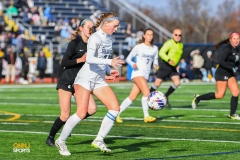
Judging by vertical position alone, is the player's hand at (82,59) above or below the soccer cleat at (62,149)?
above

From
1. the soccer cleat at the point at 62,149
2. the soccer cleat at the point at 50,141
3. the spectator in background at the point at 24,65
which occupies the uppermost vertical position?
the soccer cleat at the point at 62,149

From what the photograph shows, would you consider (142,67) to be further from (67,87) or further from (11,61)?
(11,61)

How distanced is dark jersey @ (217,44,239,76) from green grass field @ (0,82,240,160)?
1.08 metres

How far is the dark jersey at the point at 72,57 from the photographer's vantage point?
1077cm

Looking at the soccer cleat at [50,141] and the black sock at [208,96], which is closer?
the soccer cleat at [50,141]

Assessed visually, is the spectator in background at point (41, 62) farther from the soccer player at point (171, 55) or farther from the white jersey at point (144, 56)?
the white jersey at point (144, 56)

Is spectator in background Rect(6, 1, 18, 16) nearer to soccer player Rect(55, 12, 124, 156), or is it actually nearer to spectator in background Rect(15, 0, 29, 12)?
spectator in background Rect(15, 0, 29, 12)

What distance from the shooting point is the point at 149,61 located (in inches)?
618

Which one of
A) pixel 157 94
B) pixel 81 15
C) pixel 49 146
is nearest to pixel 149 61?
pixel 157 94

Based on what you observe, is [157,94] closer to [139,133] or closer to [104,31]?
[139,133]

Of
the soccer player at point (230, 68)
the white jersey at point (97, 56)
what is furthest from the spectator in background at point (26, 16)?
the white jersey at point (97, 56)

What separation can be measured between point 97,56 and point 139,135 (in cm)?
295

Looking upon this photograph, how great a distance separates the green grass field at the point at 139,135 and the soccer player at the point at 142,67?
1.49 ft

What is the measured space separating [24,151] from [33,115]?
6.53 meters
